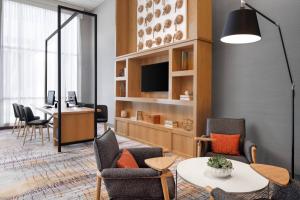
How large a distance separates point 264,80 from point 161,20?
2.60 m

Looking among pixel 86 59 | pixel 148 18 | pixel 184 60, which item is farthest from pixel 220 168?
pixel 86 59

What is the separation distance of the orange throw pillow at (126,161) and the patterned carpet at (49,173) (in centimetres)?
65

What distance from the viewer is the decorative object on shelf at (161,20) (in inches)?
170

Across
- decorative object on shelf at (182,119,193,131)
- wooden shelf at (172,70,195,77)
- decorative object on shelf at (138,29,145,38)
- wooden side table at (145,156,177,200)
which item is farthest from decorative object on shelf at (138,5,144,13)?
wooden side table at (145,156,177,200)

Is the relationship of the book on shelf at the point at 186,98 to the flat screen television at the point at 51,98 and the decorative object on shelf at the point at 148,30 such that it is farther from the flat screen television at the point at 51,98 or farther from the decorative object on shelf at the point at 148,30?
the flat screen television at the point at 51,98

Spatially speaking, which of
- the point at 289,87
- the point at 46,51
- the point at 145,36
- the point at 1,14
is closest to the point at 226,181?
the point at 289,87

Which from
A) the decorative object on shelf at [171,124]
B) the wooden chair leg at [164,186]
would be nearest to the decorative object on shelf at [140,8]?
the decorative object on shelf at [171,124]

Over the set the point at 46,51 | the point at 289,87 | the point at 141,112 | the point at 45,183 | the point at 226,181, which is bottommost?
the point at 45,183

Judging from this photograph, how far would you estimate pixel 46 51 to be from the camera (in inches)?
261

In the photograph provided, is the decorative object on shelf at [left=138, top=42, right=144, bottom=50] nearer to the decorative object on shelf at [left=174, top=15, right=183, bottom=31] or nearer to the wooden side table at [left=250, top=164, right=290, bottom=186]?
the decorative object on shelf at [left=174, top=15, right=183, bottom=31]

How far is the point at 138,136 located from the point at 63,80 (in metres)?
3.82

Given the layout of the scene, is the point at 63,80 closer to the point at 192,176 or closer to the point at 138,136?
the point at 138,136

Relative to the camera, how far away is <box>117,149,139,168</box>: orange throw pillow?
2071 millimetres

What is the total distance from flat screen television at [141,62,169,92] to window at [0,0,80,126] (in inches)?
139
